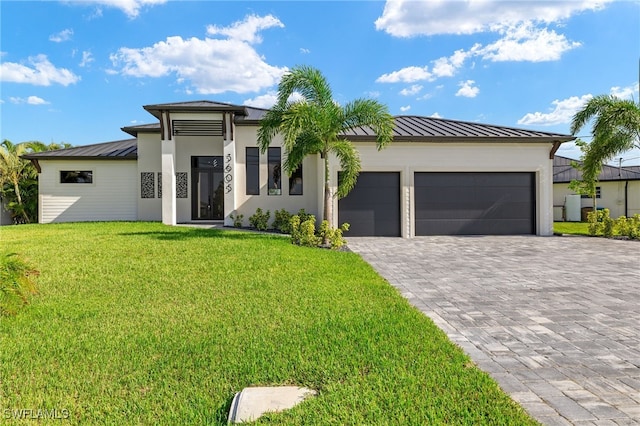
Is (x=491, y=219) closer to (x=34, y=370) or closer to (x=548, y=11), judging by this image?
(x=548, y=11)

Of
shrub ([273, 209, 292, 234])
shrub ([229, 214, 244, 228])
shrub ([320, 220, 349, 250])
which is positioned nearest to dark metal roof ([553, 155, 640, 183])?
shrub ([273, 209, 292, 234])

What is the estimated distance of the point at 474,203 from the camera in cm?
1479

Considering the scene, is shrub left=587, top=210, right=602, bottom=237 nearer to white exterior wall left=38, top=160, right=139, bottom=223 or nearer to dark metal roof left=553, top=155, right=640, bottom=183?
dark metal roof left=553, top=155, right=640, bottom=183

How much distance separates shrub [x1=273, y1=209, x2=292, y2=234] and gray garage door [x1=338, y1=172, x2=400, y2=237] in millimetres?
2219

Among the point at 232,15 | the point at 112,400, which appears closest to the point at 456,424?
the point at 112,400

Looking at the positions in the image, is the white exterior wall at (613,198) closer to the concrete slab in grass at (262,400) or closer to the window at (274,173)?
the window at (274,173)

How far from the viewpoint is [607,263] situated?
8844 millimetres

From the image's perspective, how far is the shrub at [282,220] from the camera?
14.6 meters

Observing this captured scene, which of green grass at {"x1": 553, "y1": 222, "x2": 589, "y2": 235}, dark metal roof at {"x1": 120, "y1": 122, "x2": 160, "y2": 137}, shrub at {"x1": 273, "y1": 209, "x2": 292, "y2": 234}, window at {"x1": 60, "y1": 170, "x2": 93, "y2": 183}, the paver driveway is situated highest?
dark metal roof at {"x1": 120, "y1": 122, "x2": 160, "y2": 137}

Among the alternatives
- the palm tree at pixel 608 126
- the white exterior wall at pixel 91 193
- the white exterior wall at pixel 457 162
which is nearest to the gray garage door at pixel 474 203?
the white exterior wall at pixel 457 162

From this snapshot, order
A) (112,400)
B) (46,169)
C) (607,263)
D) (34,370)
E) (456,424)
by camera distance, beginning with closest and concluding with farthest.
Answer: (456,424), (112,400), (34,370), (607,263), (46,169)

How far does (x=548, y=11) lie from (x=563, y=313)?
31.5 feet

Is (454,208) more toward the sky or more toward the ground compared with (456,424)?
more toward the sky

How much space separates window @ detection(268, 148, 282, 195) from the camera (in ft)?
52.0
